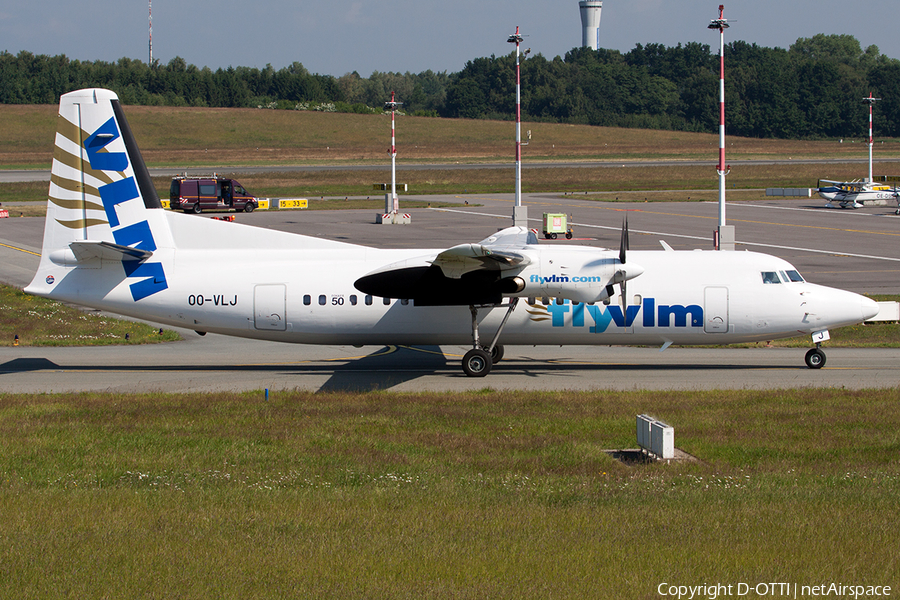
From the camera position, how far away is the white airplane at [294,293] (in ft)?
76.6

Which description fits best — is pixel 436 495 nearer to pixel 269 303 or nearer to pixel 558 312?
pixel 558 312

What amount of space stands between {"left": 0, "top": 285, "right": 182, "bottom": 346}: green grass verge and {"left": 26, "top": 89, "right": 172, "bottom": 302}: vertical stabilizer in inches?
245

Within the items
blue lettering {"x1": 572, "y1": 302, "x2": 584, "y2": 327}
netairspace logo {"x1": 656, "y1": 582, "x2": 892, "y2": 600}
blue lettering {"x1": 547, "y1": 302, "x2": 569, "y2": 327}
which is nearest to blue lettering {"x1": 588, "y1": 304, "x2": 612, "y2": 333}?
blue lettering {"x1": 572, "y1": 302, "x2": 584, "y2": 327}

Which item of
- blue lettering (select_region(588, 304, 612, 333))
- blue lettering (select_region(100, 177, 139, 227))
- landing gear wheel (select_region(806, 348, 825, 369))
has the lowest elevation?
landing gear wheel (select_region(806, 348, 825, 369))

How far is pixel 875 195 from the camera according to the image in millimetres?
73688

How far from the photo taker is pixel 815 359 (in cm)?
2436

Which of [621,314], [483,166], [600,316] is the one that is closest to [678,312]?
[621,314]

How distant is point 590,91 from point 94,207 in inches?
7265

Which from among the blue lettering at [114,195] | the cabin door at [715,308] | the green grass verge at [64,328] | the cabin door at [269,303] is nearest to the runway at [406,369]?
the green grass verge at [64,328]

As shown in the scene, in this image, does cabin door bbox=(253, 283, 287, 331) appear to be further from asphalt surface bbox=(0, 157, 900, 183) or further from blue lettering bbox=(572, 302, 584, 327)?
asphalt surface bbox=(0, 157, 900, 183)

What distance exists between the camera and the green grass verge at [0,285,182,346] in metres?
29.1

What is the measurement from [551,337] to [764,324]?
19.0 feet

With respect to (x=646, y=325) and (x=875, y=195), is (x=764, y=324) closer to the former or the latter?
(x=646, y=325)

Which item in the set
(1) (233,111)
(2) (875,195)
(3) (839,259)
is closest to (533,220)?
(3) (839,259)
